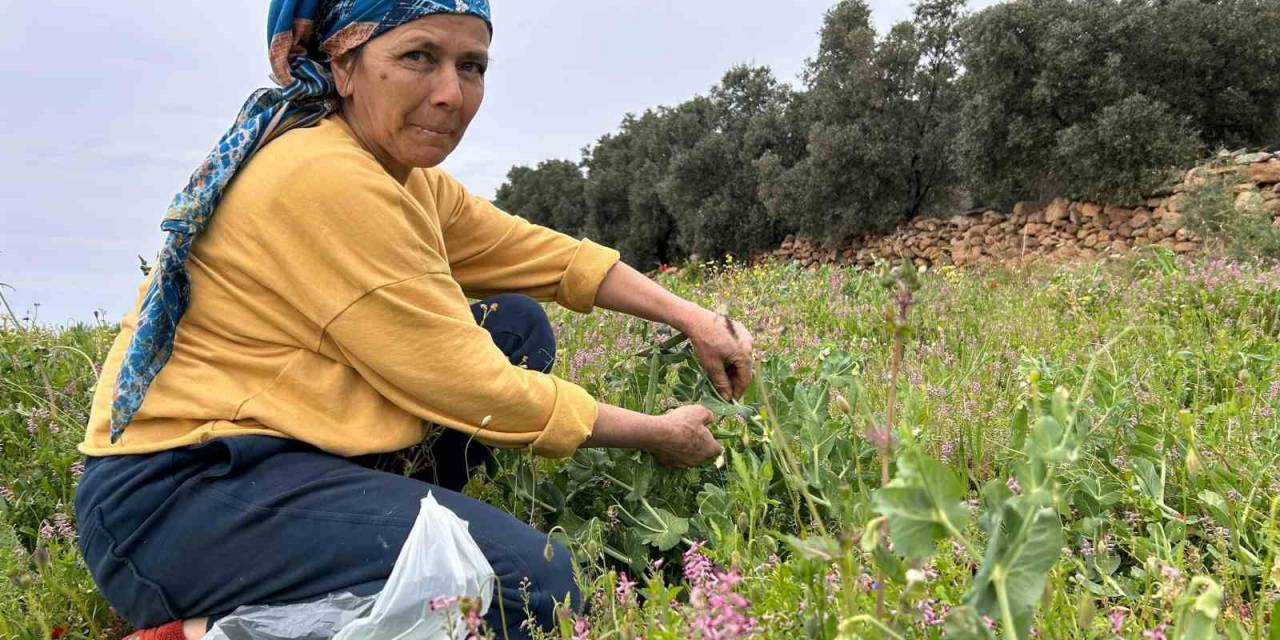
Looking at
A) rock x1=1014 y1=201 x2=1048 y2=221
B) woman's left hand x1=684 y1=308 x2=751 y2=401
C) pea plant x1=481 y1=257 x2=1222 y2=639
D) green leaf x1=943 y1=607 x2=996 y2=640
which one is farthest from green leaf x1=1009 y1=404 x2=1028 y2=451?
rock x1=1014 y1=201 x2=1048 y2=221

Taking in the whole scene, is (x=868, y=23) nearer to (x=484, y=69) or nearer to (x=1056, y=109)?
(x=1056, y=109)

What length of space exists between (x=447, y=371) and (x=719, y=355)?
917 mm

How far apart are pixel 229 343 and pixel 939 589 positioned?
1.55 meters

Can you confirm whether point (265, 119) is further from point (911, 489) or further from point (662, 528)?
point (911, 489)

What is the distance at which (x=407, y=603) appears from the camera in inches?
64.5

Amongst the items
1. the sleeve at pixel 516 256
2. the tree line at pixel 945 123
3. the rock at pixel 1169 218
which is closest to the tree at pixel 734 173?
the tree line at pixel 945 123

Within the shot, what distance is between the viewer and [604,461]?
243 centimetres

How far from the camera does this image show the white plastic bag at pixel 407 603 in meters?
1.60

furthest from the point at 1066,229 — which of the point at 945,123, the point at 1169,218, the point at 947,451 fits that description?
the point at 947,451

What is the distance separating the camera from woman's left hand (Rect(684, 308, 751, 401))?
2469mm

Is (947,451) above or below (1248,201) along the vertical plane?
below

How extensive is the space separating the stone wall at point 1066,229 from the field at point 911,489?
720cm

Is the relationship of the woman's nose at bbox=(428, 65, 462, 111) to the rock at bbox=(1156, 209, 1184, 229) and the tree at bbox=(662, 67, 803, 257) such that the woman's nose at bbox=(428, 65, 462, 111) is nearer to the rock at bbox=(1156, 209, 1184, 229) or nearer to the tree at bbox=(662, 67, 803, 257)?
the rock at bbox=(1156, 209, 1184, 229)

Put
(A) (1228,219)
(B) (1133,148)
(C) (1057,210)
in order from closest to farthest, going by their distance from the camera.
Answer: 1. (A) (1228,219)
2. (B) (1133,148)
3. (C) (1057,210)
